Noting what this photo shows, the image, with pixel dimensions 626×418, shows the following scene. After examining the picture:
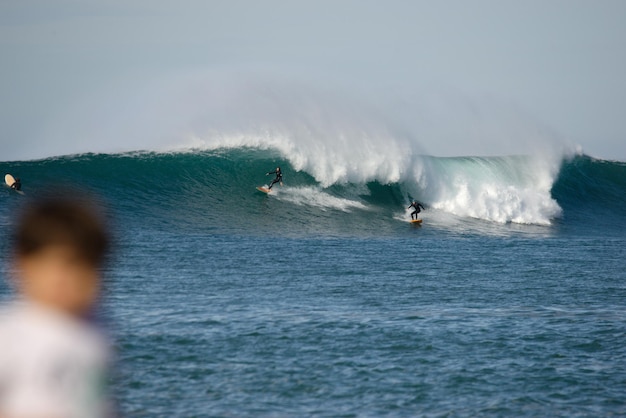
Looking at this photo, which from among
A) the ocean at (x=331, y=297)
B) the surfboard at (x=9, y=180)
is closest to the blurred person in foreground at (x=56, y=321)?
the ocean at (x=331, y=297)

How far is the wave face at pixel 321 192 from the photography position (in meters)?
29.1

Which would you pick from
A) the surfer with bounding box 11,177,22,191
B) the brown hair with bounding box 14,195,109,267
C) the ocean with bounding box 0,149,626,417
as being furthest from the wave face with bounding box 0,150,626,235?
the brown hair with bounding box 14,195,109,267

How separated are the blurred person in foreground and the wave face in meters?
23.1

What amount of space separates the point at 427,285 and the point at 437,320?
3389 mm

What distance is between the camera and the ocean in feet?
35.3

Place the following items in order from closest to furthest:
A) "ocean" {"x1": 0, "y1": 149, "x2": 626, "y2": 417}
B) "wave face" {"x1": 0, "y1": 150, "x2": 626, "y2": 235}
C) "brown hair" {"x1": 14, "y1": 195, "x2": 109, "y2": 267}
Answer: "brown hair" {"x1": 14, "y1": 195, "x2": 109, "y2": 267} → "ocean" {"x1": 0, "y1": 149, "x2": 626, "y2": 417} → "wave face" {"x1": 0, "y1": 150, "x2": 626, "y2": 235}

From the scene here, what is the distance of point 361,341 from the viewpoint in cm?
1304

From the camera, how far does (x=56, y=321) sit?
9.20 ft

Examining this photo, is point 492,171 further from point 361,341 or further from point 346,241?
point 361,341

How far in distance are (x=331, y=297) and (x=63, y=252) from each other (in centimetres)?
1371

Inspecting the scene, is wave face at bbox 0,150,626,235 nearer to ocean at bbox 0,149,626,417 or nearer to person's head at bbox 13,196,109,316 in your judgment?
ocean at bbox 0,149,626,417

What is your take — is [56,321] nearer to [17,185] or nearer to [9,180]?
[17,185]

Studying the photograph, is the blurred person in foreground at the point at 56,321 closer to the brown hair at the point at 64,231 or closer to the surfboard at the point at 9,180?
the brown hair at the point at 64,231

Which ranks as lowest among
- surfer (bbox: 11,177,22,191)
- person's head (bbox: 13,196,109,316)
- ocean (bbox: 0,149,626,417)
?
ocean (bbox: 0,149,626,417)
